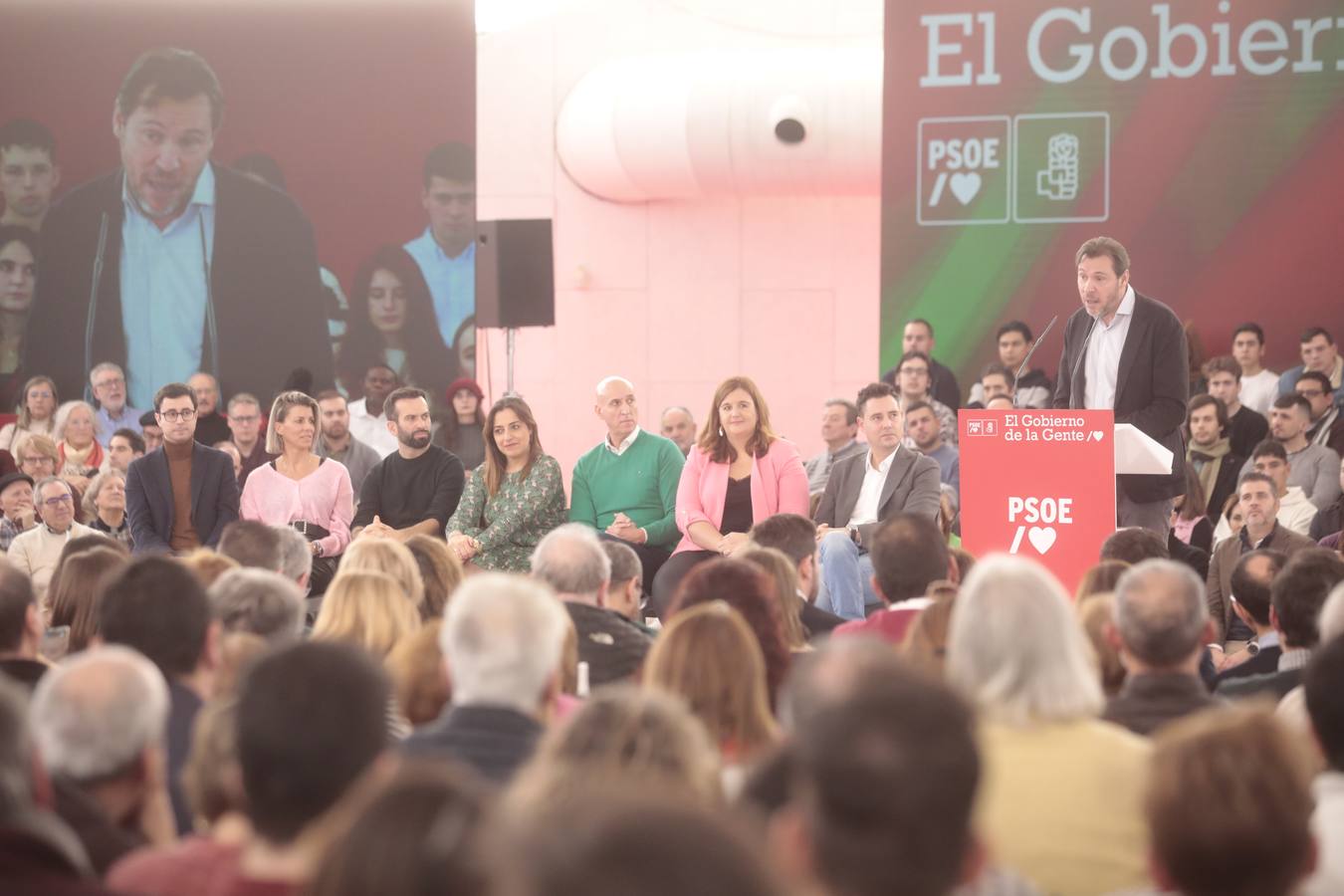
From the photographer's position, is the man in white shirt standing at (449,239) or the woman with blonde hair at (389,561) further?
the man in white shirt standing at (449,239)

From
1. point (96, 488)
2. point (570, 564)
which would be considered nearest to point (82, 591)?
point (570, 564)

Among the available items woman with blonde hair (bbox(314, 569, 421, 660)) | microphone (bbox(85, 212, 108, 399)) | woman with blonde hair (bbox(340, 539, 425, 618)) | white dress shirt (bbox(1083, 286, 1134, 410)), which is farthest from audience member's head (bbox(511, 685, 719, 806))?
microphone (bbox(85, 212, 108, 399))

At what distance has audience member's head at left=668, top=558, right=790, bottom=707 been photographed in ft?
9.98

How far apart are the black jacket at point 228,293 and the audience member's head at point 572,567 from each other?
5676 mm

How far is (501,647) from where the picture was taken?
7.55ft

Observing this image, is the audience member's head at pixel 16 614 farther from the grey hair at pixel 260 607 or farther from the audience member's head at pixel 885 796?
the audience member's head at pixel 885 796

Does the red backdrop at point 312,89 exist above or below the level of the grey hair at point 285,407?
above

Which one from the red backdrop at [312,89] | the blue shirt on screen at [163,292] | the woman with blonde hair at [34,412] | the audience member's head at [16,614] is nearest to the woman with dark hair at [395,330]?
the red backdrop at [312,89]

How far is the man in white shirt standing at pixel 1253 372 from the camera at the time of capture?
7.62 m

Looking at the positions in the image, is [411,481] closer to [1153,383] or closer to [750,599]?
[1153,383]

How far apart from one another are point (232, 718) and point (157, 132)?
8.01 meters

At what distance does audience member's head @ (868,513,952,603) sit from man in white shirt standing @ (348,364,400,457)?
550 centimetres

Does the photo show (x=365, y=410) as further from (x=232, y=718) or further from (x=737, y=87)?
(x=232, y=718)

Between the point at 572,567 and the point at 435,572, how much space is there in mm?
618
